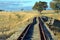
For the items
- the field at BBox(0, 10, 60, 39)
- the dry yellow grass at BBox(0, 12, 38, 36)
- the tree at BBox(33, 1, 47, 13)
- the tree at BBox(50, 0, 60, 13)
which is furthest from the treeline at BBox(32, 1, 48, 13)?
the dry yellow grass at BBox(0, 12, 38, 36)

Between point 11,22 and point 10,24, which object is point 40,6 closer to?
point 11,22

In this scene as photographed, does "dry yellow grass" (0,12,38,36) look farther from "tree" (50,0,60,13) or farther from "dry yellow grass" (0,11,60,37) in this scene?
"tree" (50,0,60,13)

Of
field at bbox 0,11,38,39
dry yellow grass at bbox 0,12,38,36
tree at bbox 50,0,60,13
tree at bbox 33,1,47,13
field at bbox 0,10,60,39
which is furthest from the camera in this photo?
tree at bbox 33,1,47,13

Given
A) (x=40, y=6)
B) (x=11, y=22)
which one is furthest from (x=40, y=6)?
(x=11, y=22)

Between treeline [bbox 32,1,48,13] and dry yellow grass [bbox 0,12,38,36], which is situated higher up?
dry yellow grass [bbox 0,12,38,36]

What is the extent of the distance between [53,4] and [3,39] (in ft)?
259

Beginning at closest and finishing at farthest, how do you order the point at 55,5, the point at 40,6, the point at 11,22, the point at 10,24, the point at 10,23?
the point at 10,24 → the point at 10,23 → the point at 11,22 → the point at 55,5 → the point at 40,6

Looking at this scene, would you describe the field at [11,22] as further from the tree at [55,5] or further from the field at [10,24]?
the tree at [55,5]

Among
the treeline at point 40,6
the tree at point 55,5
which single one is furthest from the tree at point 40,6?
the tree at point 55,5

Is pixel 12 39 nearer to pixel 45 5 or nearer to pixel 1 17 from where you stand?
pixel 1 17

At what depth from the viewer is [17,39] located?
16281mm

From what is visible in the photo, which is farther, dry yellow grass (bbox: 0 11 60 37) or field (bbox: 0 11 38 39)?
dry yellow grass (bbox: 0 11 60 37)

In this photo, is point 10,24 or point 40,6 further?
point 40,6

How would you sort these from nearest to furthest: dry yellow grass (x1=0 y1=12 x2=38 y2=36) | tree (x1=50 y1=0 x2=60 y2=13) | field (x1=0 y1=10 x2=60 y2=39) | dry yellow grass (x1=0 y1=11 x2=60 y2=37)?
1. field (x1=0 y1=10 x2=60 y2=39)
2. dry yellow grass (x1=0 y1=12 x2=38 y2=36)
3. dry yellow grass (x1=0 y1=11 x2=60 y2=37)
4. tree (x1=50 y1=0 x2=60 y2=13)
